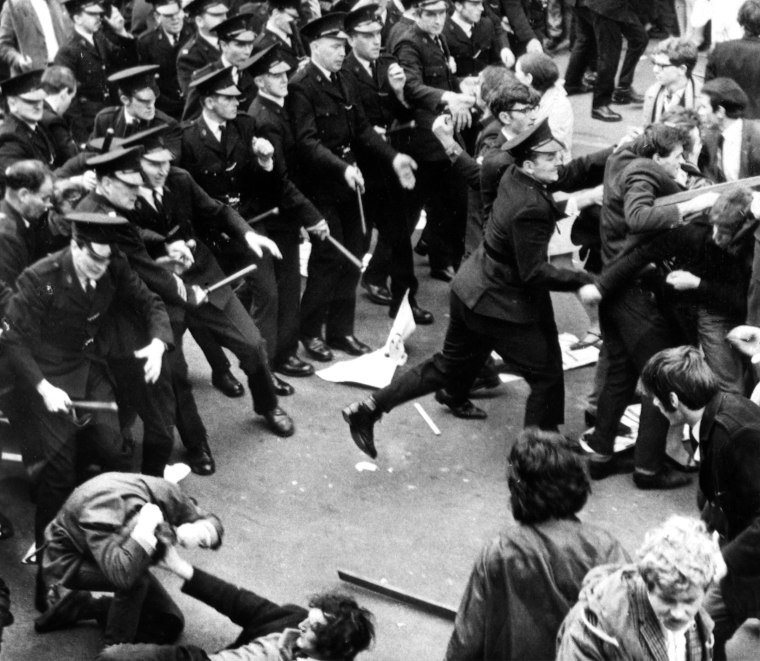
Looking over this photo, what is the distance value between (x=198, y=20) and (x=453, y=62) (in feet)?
6.11

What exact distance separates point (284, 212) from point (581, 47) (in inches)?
202

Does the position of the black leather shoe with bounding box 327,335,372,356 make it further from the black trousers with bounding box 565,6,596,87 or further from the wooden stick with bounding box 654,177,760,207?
the black trousers with bounding box 565,6,596,87

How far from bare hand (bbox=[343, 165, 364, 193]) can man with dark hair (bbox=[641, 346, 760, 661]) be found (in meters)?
2.91

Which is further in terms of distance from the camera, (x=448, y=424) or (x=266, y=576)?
(x=448, y=424)

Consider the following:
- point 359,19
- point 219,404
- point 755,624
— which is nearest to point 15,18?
point 359,19

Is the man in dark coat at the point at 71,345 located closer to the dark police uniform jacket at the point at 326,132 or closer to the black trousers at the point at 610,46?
the dark police uniform jacket at the point at 326,132

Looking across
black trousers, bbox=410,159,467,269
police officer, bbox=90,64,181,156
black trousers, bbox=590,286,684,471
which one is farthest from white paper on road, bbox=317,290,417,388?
police officer, bbox=90,64,181,156

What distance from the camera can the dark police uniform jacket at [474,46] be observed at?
9.42 meters

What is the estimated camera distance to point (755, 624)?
18.7 feet

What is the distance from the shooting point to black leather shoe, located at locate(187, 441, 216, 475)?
6.92 meters

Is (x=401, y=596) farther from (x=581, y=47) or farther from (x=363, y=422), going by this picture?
(x=581, y=47)

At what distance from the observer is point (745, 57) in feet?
29.3

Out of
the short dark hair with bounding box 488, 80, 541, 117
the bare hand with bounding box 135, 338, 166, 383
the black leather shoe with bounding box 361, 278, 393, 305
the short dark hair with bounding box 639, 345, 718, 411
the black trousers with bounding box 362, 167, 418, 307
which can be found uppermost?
the short dark hair with bounding box 488, 80, 541, 117

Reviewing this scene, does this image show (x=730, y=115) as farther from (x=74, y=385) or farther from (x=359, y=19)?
(x=74, y=385)
